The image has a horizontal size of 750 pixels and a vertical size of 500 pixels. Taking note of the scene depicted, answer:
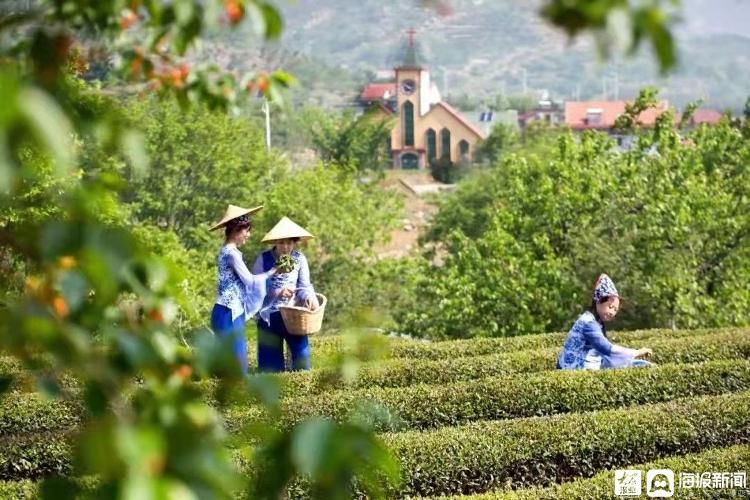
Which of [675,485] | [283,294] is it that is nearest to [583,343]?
[283,294]

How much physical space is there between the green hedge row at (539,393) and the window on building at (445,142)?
312ft

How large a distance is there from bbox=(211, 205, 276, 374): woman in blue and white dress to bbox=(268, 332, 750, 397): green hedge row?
2.61 feet

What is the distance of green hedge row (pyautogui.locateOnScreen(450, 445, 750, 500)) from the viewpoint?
6355 millimetres

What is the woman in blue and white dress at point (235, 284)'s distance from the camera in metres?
9.57

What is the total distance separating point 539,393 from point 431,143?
9960cm

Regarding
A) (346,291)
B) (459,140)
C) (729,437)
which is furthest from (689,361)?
(459,140)

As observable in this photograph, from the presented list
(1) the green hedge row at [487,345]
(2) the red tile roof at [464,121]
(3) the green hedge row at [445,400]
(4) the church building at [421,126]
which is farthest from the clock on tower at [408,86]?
(3) the green hedge row at [445,400]

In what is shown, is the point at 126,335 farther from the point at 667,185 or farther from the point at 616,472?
the point at 667,185

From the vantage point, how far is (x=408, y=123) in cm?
10881

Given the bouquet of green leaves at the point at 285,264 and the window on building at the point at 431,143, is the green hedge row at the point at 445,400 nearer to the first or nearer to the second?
the bouquet of green leaves at the point at 285,264

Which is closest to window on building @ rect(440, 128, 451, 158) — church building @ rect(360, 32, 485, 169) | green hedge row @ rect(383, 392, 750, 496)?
church building @ rect(360, 32, 485, 169)

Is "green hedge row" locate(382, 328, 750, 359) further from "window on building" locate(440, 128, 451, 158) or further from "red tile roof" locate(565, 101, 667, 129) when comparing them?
"red tile roof" locate(565, 101, 667, 129)

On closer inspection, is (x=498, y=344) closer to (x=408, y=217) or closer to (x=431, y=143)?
(x=408, y=217)

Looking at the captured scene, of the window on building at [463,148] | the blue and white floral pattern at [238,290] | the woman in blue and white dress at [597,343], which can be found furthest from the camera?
the window on building at [463,148]
